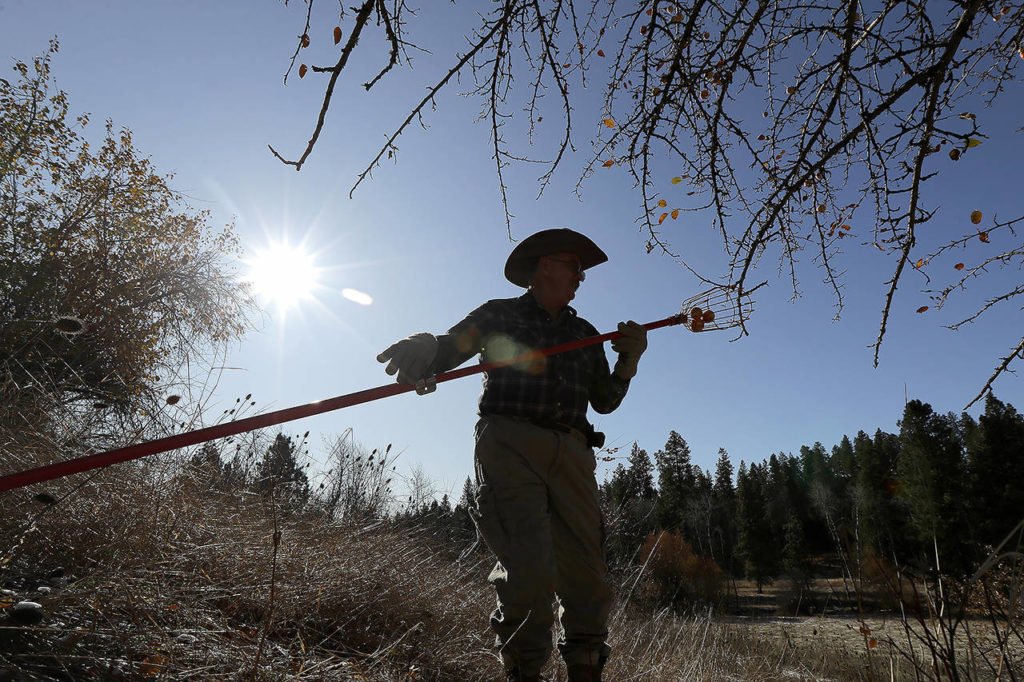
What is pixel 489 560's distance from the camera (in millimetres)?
6453

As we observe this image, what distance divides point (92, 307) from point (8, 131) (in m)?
7.52

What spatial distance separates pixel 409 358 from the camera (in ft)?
7.06

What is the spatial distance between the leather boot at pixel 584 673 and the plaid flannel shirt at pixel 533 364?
1.00 meters

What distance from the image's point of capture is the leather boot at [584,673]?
2205 mm

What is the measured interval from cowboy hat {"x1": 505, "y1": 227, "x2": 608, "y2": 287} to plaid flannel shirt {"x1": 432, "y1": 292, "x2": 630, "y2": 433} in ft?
0.71

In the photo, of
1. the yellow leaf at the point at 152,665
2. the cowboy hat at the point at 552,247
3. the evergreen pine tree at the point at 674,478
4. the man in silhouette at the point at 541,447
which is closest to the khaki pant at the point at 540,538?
the man in silhouette at the point at 541,447

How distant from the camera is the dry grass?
1.76 meters

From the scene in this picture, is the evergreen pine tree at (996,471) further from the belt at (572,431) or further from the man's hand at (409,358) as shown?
the man's hand at (409,358)

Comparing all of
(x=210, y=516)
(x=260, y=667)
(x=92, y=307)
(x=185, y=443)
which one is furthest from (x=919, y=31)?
(x=92, y=307)

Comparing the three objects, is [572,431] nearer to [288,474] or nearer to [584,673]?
[584,673]

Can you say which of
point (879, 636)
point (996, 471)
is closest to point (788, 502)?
point (996, 471)

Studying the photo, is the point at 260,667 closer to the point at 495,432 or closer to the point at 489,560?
the point at 495,432

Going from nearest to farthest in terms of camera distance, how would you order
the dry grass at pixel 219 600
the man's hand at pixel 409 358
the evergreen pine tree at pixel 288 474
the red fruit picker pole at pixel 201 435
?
the red fruit picker pole at pixel 201 435 < the dry grass at pixel 219 600 < the man's hand at pixel 409 358 < the evergreen pine tree at pixel 288 474

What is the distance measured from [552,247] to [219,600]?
2346 millimetres
